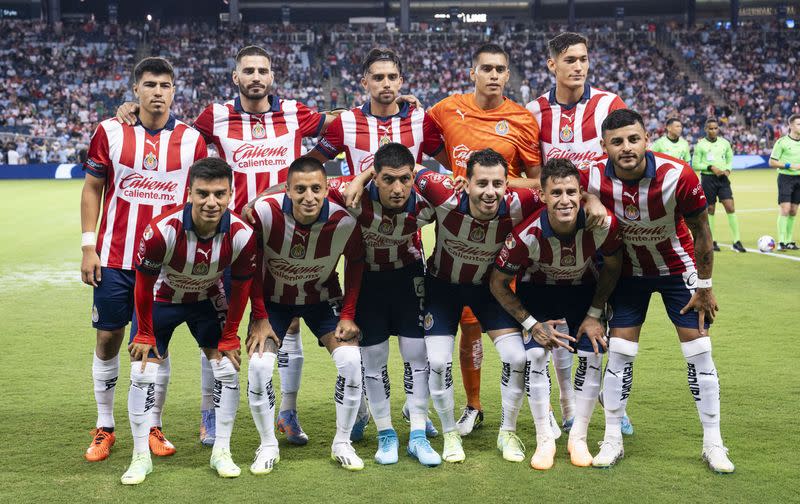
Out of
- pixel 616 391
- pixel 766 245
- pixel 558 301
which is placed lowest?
pixel 766 245

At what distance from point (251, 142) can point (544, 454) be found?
103 inches

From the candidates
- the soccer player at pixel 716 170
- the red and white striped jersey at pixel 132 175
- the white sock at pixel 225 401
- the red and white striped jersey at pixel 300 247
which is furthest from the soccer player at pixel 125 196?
the soccer player at pixel 716 170

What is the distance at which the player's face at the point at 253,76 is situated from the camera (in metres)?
5.13

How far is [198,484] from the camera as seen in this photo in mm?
4238

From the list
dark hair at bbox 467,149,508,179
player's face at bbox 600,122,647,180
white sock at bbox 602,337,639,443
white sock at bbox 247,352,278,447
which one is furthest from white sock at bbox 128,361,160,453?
player's face at bbox 600,122,647,180

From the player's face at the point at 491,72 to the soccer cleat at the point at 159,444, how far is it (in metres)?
2.92

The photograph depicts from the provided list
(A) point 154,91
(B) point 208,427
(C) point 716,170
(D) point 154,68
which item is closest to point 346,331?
(B) point 208,427

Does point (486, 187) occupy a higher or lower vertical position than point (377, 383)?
higher

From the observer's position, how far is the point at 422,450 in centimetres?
455

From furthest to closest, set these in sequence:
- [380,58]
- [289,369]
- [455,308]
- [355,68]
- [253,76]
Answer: [355,68] → [380,58] → [253,76] → [289,369] → [455,308]

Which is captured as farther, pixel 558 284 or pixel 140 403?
pixel 558 284

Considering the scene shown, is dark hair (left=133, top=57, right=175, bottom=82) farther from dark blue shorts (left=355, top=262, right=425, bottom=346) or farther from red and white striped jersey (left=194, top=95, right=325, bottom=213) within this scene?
dark blue shorts (left=355, top=262, right=425, bottom=346)

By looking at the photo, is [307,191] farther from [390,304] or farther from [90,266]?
[90,266]

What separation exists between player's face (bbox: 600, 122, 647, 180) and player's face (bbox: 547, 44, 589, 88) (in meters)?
0.96
